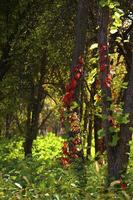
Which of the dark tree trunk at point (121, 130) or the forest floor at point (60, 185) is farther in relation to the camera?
the dark tree trunk at point (121, 130)

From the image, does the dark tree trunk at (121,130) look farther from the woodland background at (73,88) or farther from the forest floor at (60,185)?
the forest floor at (60,185)

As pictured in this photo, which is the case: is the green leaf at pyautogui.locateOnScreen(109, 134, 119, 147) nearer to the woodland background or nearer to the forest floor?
the woodland background

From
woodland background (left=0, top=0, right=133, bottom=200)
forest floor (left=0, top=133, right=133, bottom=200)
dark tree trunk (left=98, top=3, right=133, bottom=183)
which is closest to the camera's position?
forest floor (left=0, top=133, right=133, bottom=200)

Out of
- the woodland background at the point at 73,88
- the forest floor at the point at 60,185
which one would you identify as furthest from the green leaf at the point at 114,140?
the forest floor at the point at 60,185

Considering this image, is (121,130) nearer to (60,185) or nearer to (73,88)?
(60,185)

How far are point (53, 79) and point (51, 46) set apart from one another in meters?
10.9

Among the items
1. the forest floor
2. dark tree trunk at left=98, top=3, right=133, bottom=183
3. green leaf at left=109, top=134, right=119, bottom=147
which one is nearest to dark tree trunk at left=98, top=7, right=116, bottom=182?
dark tree trunk at left=98, top=3, right=133, bottom=183

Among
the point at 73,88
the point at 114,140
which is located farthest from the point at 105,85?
the point at 73,88

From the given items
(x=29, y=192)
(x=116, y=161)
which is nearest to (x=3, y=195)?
(x=29, y=192)

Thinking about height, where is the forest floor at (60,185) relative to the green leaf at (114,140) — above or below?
below

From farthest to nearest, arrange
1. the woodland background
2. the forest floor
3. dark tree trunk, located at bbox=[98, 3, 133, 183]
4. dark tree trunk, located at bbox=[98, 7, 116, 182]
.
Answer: dark tree trunk, located at bbox=[98, 7, 116, 182] → dark tree trunk, located at bbox=[98, 3, 133, 183] → the woodland background → the forest floor

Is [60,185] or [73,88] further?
[73,88]

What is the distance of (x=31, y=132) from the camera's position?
23.4 m

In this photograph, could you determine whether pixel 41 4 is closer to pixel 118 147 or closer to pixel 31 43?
pixel 31 43
